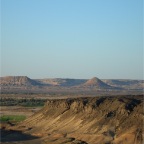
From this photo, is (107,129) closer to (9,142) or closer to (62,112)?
(9,142)

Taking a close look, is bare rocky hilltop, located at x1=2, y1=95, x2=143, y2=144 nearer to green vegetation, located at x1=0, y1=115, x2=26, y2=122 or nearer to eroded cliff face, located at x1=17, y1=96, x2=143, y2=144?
eroded cliff face, located at x1=17, y1=96, x2=143, y2=144

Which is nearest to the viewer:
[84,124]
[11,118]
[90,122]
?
[90,122]

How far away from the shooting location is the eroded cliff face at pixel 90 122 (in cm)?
3419

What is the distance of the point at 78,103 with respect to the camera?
46750 mm

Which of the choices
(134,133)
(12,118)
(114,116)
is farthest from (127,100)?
(12,118)

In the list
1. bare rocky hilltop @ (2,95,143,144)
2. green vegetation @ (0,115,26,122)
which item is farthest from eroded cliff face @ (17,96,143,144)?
green vegetation @ (0,115,26,122)

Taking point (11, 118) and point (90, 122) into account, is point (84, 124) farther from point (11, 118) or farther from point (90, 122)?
point (11, 118)

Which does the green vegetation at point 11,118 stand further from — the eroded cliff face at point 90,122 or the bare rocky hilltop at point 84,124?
the eroded cliff face at point 90,122

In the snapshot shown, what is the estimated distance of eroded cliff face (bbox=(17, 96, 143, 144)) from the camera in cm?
3419

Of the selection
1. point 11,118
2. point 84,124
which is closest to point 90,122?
point 84,124

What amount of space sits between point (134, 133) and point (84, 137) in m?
5.78

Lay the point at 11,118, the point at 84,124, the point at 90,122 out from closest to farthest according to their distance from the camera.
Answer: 1. the point at 90,122
2. the point at 84,124
3. the point at 11,118

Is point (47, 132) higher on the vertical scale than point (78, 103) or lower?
lower

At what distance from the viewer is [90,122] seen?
135 feet
